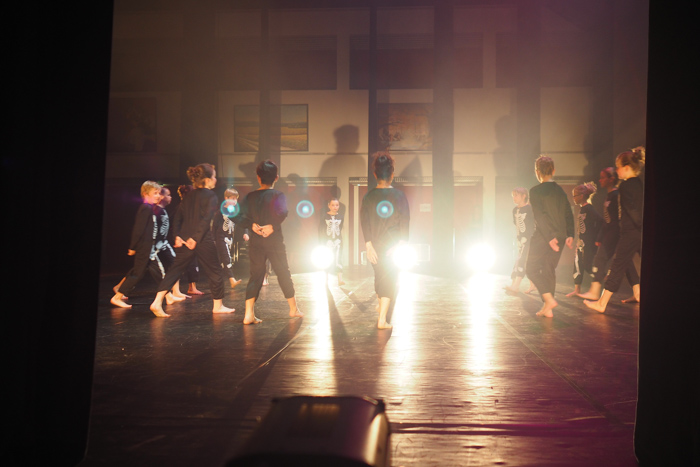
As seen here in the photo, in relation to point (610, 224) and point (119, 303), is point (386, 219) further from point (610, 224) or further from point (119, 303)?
point (119, 303)

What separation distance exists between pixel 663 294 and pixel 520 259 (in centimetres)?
596

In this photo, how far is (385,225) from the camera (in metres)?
4.96

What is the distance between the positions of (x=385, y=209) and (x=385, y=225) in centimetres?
18

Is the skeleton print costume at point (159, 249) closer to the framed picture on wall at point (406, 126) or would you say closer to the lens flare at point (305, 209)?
the lens flare at point (305, 209)

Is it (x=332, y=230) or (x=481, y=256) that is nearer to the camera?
(x=332, y=230)

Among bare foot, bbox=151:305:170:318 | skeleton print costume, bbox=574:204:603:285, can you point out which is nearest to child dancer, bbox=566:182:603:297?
skeleton print costume, bbox=574:204:603:285

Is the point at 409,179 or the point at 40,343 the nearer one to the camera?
the point at 40,343

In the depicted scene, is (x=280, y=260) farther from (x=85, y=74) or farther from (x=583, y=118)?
(x=583, y=118)

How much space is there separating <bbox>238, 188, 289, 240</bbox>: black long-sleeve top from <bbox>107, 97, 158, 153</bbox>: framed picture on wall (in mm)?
10758

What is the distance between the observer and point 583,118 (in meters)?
14.0

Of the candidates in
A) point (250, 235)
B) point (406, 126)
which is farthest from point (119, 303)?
point (406, 126)

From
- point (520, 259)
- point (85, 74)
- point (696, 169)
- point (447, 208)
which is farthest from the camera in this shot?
point (447, 208)

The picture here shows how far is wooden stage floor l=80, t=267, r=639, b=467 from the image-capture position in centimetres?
230

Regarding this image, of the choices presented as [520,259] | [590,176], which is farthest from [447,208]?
[520,259]
